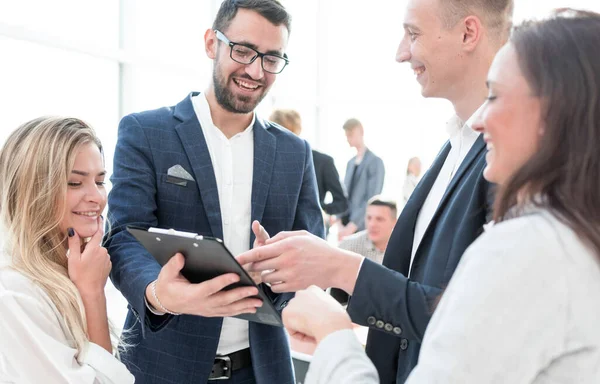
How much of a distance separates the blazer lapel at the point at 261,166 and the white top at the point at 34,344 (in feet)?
1.96

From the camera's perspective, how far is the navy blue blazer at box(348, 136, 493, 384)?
142 cm

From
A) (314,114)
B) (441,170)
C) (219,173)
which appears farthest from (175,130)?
(314,114)

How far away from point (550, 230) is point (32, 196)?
156 centimetres

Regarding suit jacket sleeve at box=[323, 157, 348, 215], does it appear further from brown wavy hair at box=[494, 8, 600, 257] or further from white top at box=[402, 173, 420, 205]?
brown wavy hair at box=[494, 8, 600, 257]

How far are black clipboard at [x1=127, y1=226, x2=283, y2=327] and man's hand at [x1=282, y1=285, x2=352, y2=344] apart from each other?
21cm

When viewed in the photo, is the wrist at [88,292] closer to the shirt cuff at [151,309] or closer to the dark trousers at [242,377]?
the shirt cuff at [151,309]

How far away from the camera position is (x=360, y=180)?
7.57 metres

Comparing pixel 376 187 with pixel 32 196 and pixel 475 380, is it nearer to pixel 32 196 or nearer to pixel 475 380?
pixel 32 196

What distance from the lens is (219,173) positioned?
82.7 inches

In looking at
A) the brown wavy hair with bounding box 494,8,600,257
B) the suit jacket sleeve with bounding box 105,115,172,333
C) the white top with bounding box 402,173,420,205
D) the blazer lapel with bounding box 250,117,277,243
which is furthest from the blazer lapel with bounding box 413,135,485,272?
the white top with bounding box 402,173,420,205

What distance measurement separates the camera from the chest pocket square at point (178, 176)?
197cm

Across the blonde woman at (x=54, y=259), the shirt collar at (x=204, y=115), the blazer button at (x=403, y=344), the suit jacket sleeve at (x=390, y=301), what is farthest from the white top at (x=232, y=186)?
the suit jacket sleeve at (x=390, y=301)

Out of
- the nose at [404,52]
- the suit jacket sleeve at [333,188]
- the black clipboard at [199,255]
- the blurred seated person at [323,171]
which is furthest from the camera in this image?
the suit jacket sleeve at [333,188]

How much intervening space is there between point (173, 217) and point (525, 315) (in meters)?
1.30
